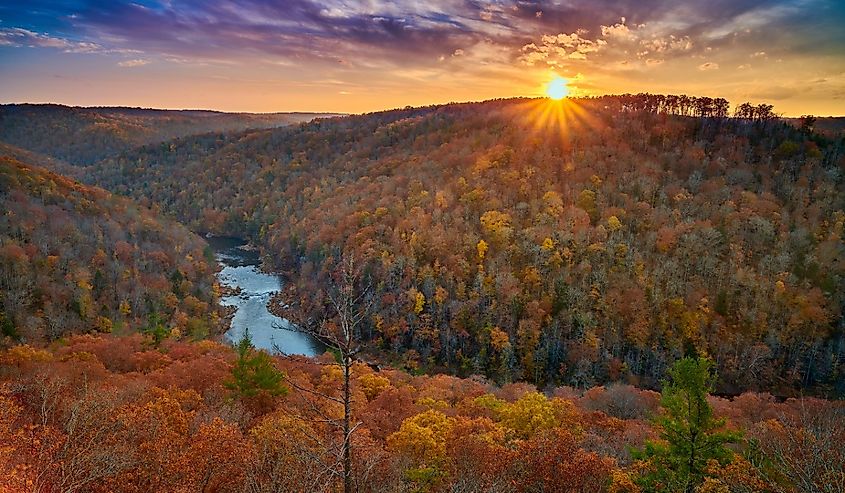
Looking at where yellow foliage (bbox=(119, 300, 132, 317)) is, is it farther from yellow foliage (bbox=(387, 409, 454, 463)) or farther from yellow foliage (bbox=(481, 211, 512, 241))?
yellow foliage (bbox=(481, 211, 512, 241))

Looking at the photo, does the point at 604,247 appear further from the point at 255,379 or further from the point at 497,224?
the point at 255,379

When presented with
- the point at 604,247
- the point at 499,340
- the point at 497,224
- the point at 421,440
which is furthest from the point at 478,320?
the point at 421,440

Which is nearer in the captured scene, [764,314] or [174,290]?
[764,314]

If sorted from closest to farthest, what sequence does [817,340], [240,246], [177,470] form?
[177,470] → [817,340] → [240,246]

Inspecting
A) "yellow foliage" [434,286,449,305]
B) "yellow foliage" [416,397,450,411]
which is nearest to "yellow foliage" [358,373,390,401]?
"yellow foliage" [416,397,450,411]

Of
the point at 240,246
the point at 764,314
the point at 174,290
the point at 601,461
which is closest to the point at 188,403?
the point at 601,461

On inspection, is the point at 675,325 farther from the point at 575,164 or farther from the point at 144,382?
the point at 144,382

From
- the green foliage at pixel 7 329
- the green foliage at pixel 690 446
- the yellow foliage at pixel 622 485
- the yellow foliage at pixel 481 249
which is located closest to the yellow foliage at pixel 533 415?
the yellow foliage at pixel 622 485
